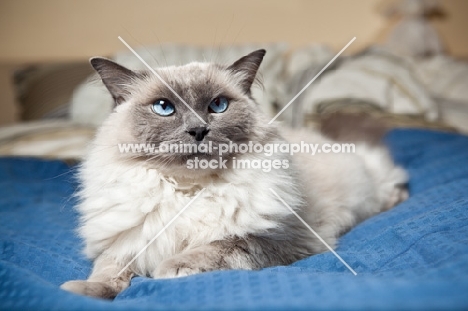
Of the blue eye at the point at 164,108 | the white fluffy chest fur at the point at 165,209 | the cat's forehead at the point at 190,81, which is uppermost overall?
the cat's forehead at the point at 190,81

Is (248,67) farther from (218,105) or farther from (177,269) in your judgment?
(177,269)

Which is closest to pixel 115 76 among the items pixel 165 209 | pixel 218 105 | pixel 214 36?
pixel 218 105

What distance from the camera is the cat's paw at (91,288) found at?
1.00 meters

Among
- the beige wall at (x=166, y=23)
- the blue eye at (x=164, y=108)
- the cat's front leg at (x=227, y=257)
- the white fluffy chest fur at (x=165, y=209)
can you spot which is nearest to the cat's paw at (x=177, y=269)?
the cat's front leg at (x=227, y=257)

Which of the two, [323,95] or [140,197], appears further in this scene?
[323,95]

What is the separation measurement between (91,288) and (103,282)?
0.21 feet

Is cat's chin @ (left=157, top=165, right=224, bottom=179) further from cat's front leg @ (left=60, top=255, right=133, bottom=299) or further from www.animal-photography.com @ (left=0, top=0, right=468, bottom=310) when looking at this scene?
cat's front leg @ (left=60, top=255, right=133, bottom=299)

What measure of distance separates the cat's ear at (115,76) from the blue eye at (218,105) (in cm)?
28

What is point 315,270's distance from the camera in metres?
1.16

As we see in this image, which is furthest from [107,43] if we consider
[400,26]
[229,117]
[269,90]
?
[229,117]

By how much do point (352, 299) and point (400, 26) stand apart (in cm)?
368

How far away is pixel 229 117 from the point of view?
50.9 inches

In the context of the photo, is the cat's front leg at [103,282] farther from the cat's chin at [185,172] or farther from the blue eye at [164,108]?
the blue eye at [164,108]

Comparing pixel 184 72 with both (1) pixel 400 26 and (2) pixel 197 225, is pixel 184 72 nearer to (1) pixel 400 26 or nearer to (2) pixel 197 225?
(2) pixel 197 225
